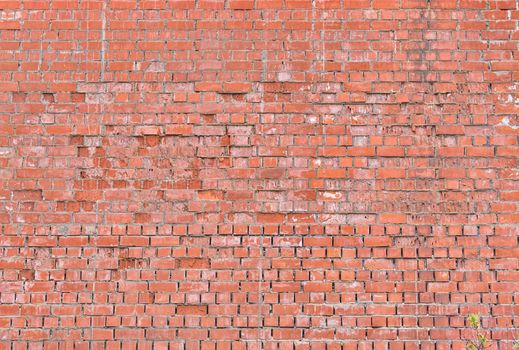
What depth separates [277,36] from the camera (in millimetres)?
3779

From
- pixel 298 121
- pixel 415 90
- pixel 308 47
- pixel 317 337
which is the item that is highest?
pixel 308 47

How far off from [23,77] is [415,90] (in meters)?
2.71

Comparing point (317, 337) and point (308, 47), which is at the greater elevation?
point (308, 47)

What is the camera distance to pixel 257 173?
3.67 meters

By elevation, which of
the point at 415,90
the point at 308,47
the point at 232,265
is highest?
the point at 308,47

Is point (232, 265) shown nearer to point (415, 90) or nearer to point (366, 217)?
point (366, 217)

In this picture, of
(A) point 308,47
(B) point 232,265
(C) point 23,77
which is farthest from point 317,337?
(C) point 23,77

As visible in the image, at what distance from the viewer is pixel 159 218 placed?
3645 millimetres

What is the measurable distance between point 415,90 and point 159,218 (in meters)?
1.95

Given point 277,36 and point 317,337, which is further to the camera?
point 277,36

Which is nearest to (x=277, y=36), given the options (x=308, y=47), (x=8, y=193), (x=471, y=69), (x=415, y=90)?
(x=308, y=47)

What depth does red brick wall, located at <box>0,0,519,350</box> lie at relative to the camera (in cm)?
355

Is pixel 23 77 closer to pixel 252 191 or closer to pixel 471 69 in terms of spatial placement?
pixel 252 191

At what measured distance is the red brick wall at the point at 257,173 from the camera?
11.6ft
